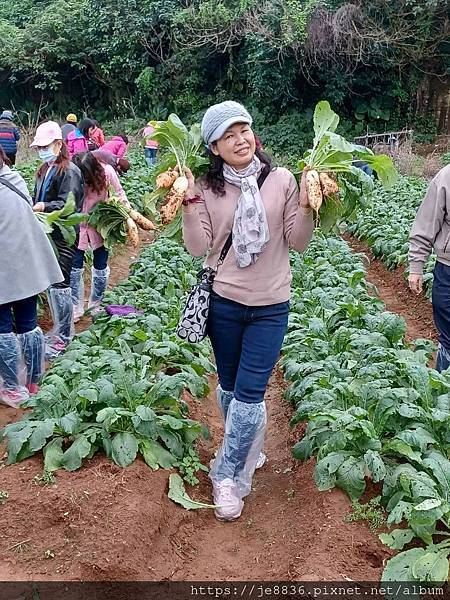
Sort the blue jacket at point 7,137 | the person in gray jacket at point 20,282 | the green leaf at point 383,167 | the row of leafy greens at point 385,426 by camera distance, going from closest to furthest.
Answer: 1. the row of leafy greens at point 385,426
2. the green leaf at point 383,167
3. the person in gray jacket at point 20,282
4. the blue jacket at point 7,137

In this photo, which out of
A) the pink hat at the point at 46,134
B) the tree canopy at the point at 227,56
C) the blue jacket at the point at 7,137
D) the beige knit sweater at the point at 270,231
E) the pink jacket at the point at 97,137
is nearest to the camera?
the beige knit sweater at the point at 270,231

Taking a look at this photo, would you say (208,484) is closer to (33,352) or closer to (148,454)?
(148,454)

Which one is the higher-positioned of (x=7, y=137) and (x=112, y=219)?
(x=112, y=219)

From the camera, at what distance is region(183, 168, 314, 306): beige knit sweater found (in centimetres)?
326

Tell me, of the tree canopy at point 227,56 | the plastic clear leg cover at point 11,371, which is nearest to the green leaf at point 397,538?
the plastic clear leg cover at point 11,371

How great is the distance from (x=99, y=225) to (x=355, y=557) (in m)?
4.28

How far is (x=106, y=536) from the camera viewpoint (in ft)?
10.3

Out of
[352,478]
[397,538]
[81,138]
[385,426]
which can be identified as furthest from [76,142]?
[397,538]

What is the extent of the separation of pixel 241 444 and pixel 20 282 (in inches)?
75.4

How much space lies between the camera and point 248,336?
A: 11.1 feet

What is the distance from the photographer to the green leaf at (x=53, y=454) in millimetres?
3590

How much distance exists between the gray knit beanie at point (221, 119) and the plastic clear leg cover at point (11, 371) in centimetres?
220

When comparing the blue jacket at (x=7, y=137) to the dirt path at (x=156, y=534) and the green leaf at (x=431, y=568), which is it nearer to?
the dirt path at (x=156, y=534)

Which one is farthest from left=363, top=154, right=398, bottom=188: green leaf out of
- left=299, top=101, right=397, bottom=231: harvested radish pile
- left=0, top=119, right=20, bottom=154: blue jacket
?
left=0, top=119, right=20, bottom=154: blue jacket
